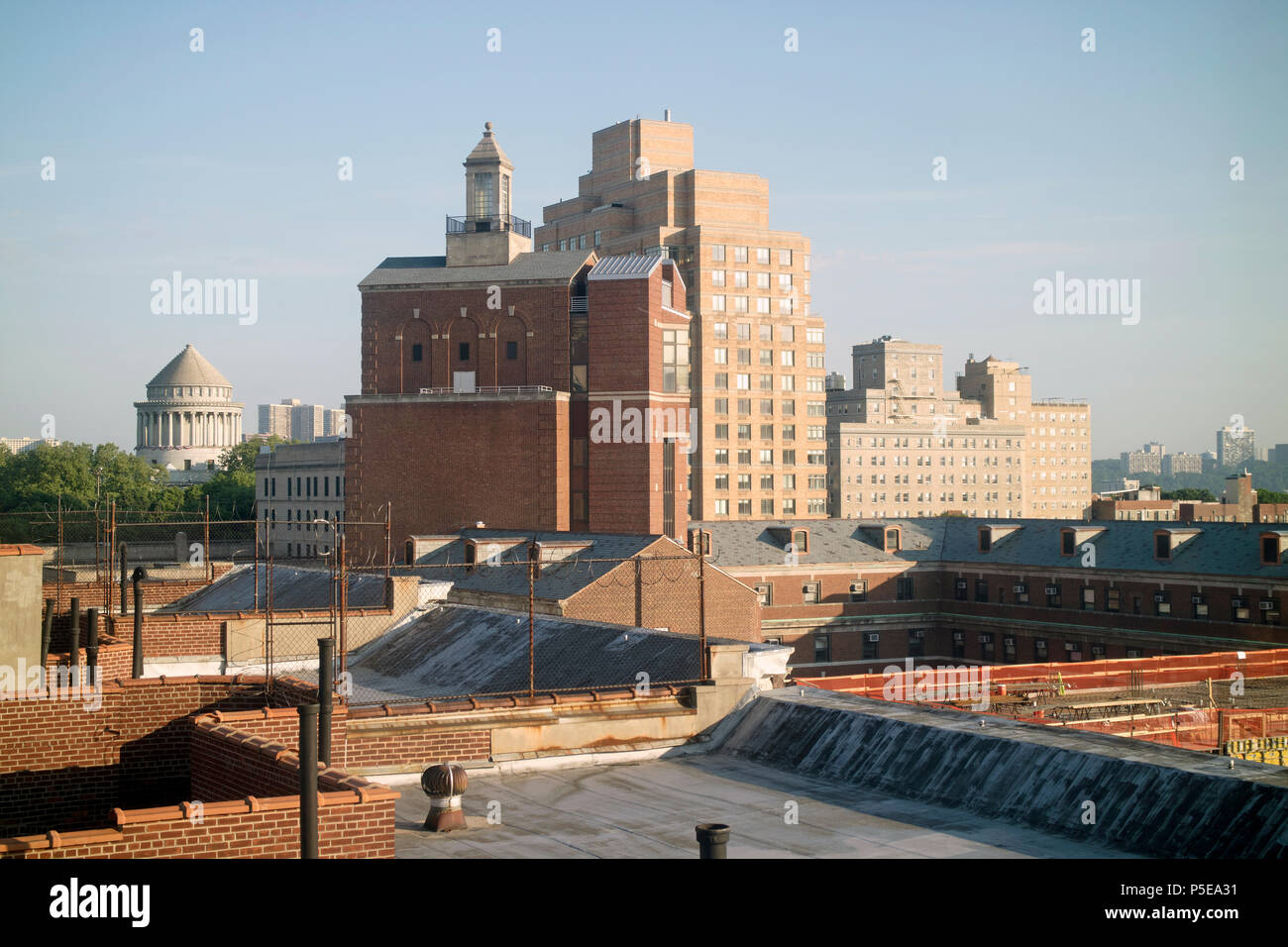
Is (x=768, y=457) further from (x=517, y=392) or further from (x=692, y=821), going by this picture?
(x=692, y=821)

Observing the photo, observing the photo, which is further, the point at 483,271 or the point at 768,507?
the point at 768,507

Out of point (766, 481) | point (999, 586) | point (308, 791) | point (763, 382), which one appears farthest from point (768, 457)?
point (308, 791)

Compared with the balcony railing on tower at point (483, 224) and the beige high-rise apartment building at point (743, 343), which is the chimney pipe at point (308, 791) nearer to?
the balcony railing on tower at point (483, 224)

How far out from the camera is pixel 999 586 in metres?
76.1

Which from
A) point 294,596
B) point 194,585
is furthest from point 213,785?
point 194,585

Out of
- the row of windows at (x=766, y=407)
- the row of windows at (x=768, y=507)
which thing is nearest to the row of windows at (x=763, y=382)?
the row of windows at (x=766, y=407)

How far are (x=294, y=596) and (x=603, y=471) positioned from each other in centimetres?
2377

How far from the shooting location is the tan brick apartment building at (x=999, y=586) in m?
65.1

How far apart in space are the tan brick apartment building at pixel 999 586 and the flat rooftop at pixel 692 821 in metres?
54.5

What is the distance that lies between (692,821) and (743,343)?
354 ft

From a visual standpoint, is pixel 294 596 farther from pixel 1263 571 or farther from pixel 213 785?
pixel 1263 571

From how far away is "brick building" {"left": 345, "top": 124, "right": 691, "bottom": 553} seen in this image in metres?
63.3

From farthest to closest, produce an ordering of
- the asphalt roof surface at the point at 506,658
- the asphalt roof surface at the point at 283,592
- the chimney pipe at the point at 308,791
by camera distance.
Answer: the asphalt roof surface at the point at 283,592 < the asphalt roof surface at the point at 506,658 < the chimney pipe at the point at 308,791
